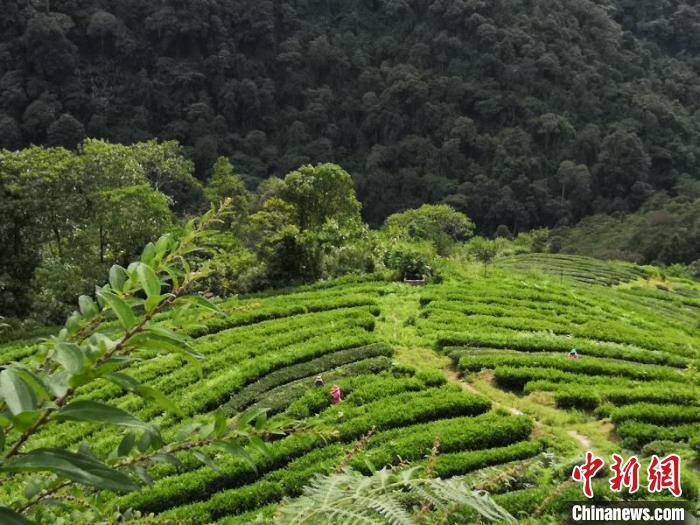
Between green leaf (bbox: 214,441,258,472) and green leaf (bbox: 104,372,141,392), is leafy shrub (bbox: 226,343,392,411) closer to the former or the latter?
green leaf (bbox: 214,441,258,472)

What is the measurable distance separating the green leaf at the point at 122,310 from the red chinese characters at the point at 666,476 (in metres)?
7.09

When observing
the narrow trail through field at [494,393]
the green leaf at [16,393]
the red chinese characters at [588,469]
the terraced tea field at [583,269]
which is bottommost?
the terraced tea field at [583,269]

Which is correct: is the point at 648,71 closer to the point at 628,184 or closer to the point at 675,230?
the point at 628,184

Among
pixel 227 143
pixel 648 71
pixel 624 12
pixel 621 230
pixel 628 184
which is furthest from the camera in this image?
pixel 624 12

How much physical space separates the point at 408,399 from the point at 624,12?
102424 millimetres

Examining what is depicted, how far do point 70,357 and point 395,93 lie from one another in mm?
82113

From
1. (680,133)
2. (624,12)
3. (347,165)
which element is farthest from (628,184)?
(624,12)

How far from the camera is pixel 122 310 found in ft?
5.90

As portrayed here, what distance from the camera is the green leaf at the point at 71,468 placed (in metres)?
1.44

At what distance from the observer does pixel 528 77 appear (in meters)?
79.2

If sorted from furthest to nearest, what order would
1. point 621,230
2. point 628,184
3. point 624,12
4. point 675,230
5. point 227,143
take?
point 624,12 → point 227,143 → point 628,184 → point 621,230 → point 675,230
